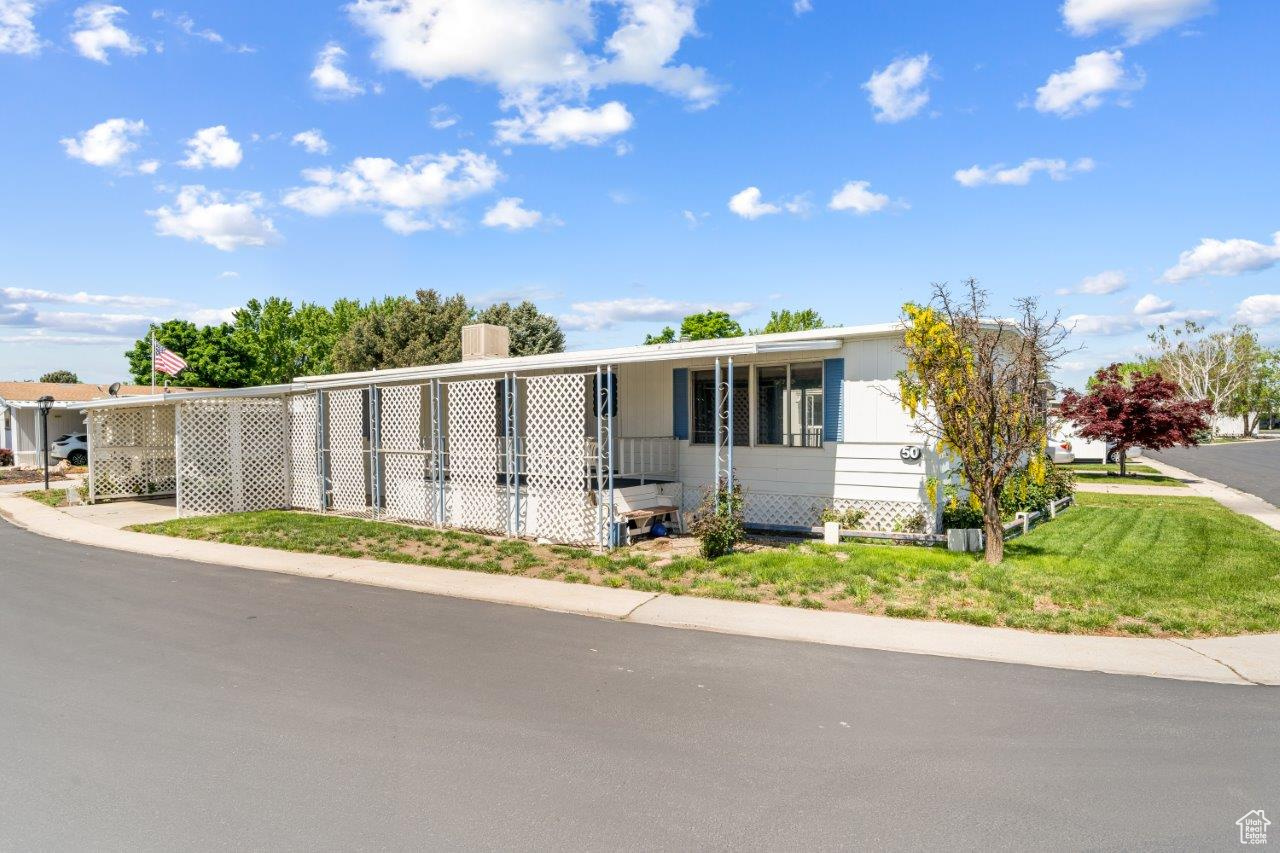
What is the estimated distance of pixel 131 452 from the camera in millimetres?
20688

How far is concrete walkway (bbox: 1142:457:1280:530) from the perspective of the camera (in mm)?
14922

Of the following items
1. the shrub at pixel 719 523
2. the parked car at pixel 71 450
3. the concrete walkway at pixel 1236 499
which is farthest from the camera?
the parked car at pixel 71 450

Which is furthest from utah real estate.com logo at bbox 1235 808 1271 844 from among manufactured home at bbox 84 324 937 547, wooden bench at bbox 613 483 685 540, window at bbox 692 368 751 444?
window at bbox 692 368 751 444

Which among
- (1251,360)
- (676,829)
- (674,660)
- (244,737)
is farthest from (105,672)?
(1251,360)

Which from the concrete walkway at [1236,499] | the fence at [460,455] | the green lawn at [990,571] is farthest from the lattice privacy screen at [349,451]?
the concrete walkway at [1236,499]

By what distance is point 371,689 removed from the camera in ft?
19.3

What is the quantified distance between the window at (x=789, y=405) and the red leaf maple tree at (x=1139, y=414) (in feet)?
41.9

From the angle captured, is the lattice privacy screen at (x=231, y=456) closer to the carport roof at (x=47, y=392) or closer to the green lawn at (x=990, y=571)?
the green lawn at (x=990, y=571)

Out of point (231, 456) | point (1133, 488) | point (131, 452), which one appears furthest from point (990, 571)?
point (131, 452)

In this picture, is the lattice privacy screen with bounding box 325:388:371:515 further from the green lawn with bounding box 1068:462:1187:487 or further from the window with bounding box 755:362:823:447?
the green lawn with bounding box 1068:462:1187:487

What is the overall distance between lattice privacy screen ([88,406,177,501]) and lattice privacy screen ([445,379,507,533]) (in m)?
11.8

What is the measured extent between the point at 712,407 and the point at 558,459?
2.98m

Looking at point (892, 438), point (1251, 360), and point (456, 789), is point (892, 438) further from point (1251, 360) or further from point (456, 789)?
point (1251, 360)

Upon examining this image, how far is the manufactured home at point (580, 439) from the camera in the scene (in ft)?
38.1
